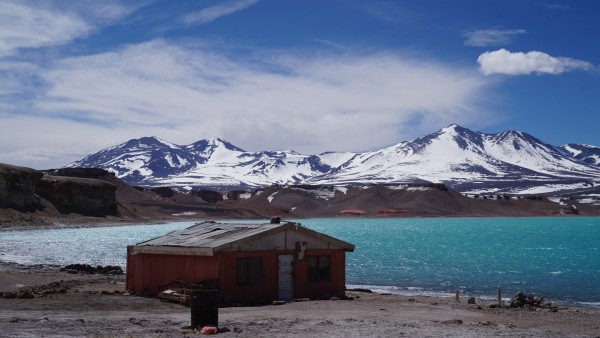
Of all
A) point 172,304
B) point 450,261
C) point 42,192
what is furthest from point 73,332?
point 42,192

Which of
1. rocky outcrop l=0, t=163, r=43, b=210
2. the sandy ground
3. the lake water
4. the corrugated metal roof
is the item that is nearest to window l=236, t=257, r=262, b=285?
the corrugated metal roof

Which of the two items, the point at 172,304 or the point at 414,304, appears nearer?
the point at 172,304

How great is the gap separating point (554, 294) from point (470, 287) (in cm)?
460

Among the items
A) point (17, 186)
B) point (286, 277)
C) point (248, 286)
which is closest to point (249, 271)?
point (248, 286)

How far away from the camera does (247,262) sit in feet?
88.1

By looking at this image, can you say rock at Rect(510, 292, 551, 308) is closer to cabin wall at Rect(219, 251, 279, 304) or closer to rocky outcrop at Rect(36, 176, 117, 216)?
cabin wall at Rect(219, 251, 279, 304)

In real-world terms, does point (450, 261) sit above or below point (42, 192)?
below

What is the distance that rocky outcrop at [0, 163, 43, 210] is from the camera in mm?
108688

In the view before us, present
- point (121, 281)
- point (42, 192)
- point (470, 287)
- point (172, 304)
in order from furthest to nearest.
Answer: point (42, 192) < point (470, 287) < point (121, 281) < point (172, 304)

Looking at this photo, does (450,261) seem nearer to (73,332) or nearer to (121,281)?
(121,281)

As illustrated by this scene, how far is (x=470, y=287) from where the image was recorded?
42656 mm

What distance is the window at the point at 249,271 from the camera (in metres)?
26.7

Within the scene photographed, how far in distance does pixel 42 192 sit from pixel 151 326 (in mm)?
117872

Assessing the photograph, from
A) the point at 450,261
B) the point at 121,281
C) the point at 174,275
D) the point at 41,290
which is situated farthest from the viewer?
the point at 450,261
